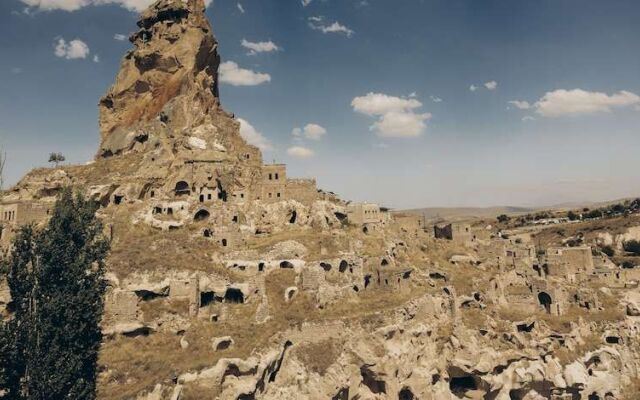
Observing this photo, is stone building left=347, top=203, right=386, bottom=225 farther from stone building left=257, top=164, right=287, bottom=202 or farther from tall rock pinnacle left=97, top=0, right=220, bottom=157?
tall rock pinnacle left=97, top=0, right=220, bottom=157

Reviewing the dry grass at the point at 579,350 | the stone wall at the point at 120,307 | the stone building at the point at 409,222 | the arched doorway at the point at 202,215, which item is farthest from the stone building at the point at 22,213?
the dry grass at the point at 579,350

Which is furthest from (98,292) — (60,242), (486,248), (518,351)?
(486,248)

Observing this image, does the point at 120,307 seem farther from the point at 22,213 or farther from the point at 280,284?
the point at 22,213

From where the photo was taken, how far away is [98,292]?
88.3ft

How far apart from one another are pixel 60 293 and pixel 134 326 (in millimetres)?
8338

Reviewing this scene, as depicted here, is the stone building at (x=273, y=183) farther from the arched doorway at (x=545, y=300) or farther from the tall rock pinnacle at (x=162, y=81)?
the arched doorway at (x=545, y=300)

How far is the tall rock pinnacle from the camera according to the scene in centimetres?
5844

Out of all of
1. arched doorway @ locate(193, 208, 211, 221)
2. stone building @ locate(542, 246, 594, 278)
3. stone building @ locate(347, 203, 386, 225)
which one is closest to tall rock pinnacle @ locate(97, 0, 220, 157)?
arched doorway @ locate(193, 208, 211, 221)

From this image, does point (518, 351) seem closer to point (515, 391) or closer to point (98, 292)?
point (515, 391)

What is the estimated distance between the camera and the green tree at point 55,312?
23.4 metres

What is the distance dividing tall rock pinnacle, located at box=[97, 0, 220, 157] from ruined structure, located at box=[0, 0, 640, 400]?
257 mm

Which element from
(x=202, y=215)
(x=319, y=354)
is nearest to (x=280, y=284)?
(x=319, y=354)

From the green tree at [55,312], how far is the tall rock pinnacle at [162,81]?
104 ft

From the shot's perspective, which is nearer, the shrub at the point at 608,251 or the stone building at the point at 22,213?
the stone building at the point at 22,213
